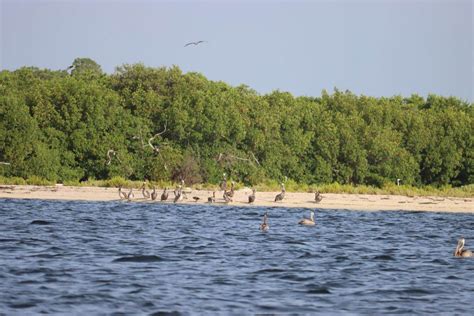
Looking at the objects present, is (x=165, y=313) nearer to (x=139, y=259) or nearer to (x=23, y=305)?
(x=23, y=305)

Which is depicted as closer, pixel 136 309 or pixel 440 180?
pixel 136 309

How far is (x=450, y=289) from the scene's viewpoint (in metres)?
23.0

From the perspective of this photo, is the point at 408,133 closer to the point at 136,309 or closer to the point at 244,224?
the point at 244,224

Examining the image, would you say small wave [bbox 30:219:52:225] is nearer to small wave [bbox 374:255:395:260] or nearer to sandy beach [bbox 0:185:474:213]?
sandy beach [bbox 0:185:474:213]

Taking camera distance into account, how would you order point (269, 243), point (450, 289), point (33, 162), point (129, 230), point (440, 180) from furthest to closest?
point (440, 180)
point (33, 162)
point (129, 230)
point (269, 243)
point (450, 289)

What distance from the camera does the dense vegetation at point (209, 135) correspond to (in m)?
52.4

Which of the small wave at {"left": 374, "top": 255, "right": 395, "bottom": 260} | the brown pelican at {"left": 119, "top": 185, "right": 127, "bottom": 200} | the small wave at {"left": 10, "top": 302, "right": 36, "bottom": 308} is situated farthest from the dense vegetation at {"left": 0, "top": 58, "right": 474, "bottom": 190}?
the small wave at {"left": 10, "top": 302, "right": 36, "bottom": 308}

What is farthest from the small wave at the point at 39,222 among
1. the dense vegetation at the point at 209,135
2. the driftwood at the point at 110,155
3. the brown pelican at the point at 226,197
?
the driftwood at the point at 110,155

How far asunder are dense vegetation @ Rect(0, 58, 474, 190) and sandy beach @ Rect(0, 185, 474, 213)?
4.57m

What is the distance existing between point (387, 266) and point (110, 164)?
90.6 ft

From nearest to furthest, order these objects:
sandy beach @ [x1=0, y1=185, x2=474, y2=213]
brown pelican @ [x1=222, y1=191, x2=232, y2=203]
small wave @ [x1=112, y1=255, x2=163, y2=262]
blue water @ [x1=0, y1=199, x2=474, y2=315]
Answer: blue water @ [x1=0, y1=199, x2=474, y2=315] → small wave @ [x1=112, y1=255, x2=163, y2=262] → brown pelican @ [x1=222, y1=191, x2=232, y2=203] → sandy beach @ [x1=0, y1=185, x2=474, y2=213]

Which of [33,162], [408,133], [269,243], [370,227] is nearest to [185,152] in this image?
[33,162]

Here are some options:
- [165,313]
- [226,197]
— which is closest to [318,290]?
[165,313]

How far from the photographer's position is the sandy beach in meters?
43.4
